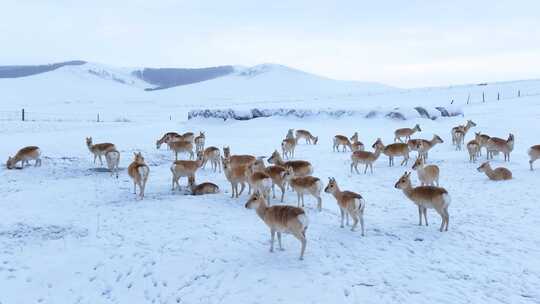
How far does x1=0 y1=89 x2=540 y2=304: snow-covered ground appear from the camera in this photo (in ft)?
31.6

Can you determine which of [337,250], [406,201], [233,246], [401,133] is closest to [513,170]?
[406,201]

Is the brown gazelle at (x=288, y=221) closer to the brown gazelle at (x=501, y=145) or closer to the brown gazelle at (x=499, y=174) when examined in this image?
the brown gazelle at (x=499, y=174)

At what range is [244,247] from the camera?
38.3ft

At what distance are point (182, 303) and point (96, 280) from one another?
2.45 meters

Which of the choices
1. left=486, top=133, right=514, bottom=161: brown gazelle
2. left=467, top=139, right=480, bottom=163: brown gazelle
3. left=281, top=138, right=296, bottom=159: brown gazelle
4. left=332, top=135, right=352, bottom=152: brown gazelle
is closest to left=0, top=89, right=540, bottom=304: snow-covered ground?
left=486, top=133, right=514, bottom=161: brown gazelle

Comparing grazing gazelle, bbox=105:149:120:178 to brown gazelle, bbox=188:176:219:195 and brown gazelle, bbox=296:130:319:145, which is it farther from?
brown gazelle, bbox=296:130:319:145

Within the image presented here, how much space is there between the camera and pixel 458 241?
11.8 metres

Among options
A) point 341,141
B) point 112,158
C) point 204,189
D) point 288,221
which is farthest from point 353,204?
point 341,141

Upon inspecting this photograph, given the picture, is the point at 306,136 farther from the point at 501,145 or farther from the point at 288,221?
the point at 288,221

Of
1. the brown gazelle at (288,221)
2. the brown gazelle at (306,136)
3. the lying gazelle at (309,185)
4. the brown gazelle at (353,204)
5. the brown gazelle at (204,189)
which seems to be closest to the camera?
the brown gazelle at (288,221)

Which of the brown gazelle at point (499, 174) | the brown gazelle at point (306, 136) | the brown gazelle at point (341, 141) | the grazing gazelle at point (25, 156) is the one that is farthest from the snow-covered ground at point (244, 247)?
the brown gazelle at point (306, 136)

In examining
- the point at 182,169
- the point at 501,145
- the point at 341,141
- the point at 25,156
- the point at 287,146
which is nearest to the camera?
the point at 182,169

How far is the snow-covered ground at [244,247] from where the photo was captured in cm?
962

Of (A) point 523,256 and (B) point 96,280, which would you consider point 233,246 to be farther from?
(A) point 523,256
